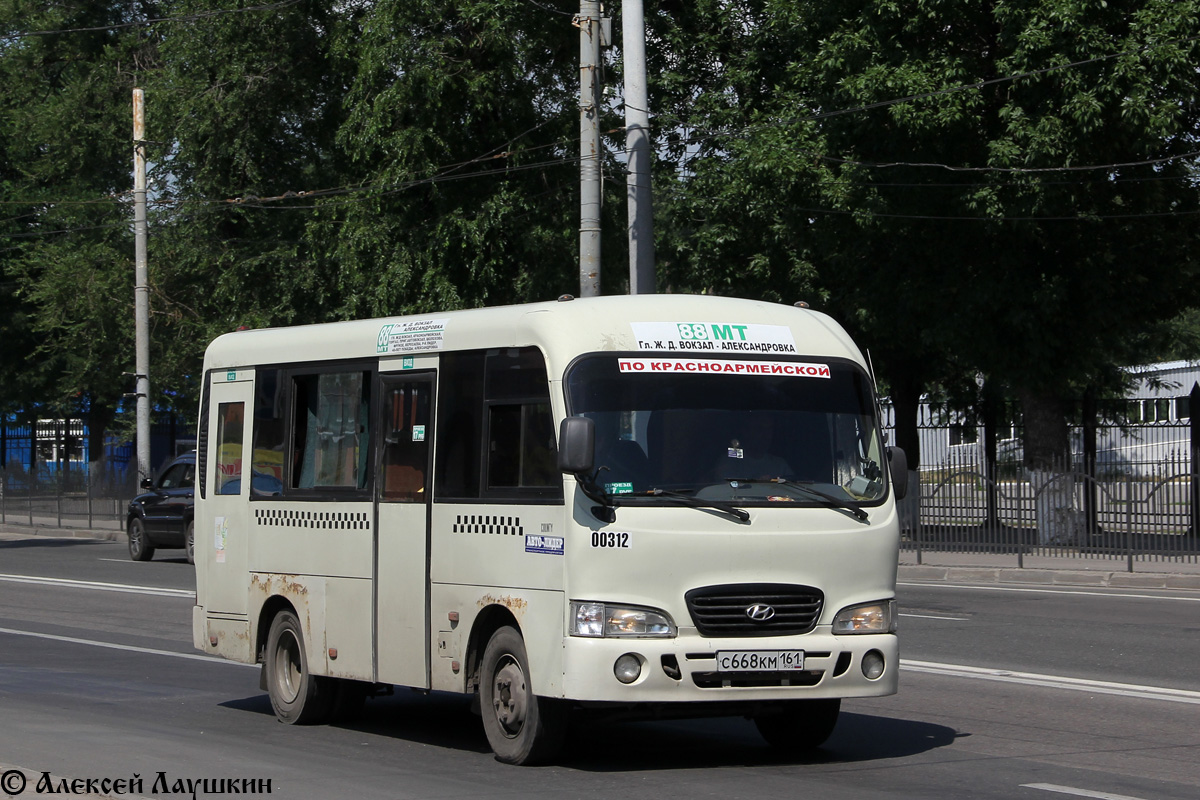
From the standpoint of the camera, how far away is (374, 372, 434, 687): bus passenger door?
9.09m

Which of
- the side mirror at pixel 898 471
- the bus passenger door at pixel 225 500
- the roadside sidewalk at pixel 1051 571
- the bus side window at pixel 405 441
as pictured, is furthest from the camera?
the roadside sidewalk at pixel 1051 571

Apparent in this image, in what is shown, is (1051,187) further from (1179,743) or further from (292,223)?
(292,223)

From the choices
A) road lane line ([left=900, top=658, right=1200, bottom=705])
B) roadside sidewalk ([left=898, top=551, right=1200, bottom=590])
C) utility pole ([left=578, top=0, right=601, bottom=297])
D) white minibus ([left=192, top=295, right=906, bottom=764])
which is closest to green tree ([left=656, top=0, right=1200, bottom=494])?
roadside sidewalk ([left=898, top=551, right=1200, bottom=590])

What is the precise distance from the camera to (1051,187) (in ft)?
76.0

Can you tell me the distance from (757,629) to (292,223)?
101 ft

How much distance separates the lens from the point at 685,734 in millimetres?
9555

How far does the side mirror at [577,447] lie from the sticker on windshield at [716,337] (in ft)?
2.78

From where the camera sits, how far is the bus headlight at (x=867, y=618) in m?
8.22

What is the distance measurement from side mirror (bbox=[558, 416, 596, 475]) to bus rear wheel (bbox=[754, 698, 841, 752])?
6.32 feet

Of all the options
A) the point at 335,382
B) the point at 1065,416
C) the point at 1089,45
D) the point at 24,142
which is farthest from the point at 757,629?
the point at 24,142

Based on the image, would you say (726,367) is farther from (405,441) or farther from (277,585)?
(277,585)

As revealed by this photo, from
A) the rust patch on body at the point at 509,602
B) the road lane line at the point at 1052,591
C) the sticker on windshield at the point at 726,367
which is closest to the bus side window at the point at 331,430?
the rust patch on body at the point at 509,602

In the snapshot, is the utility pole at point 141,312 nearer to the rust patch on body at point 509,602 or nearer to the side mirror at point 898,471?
the rust patch on body at point 509,602

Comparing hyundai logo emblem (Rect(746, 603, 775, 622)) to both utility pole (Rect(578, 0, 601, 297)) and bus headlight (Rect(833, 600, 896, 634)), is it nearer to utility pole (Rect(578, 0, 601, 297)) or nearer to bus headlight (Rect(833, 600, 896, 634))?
bus headlight (Rect(833, 600, 896, 634))
